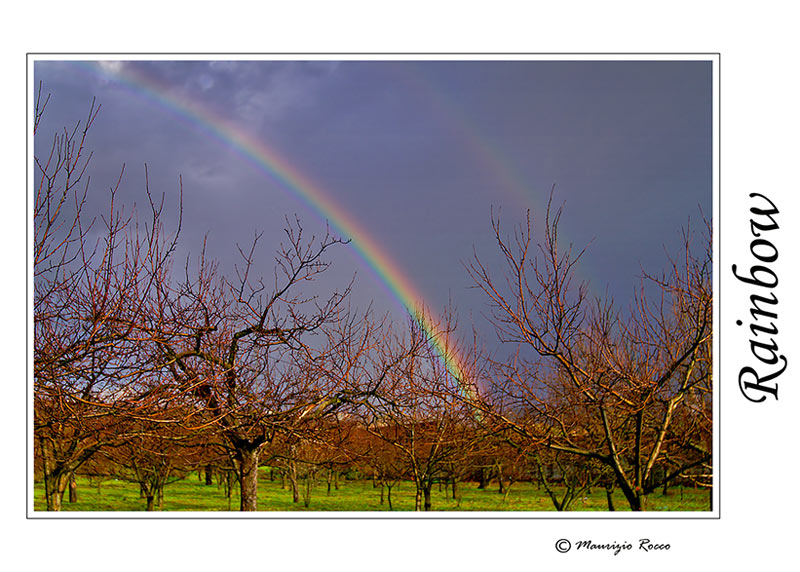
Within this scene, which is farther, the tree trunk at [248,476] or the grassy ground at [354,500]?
the grassy ground at [354,500]

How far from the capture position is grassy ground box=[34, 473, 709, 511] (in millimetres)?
11539

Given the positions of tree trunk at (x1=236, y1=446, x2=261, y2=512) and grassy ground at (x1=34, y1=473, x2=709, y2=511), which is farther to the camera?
grassy ground at (x1=34, y1=473, x2=709, y2=511)

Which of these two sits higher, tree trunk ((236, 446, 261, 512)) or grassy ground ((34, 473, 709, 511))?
tree trunk ((236, 446, 261, 512))

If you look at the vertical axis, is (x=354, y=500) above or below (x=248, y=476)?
below

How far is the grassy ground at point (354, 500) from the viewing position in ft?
37.9

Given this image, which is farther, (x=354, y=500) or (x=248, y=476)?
(x=354, y=500)

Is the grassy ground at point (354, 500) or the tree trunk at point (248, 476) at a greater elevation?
the tree trunk at point (248, 476)

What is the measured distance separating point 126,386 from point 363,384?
74.6 inches

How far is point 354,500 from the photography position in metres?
15.4
